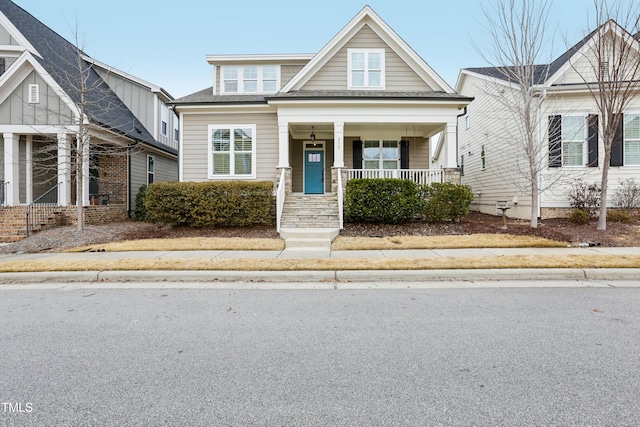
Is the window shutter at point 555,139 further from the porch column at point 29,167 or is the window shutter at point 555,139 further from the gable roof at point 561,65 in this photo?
the porch column at point 29,167

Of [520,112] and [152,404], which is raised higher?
[520,112]

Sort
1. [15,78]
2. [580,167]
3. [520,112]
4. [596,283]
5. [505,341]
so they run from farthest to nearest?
[15,78] → [580,167] → [520,112] → [596,283] → [505,341]

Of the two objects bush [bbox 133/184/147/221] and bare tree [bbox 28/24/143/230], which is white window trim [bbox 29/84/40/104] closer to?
bare tree [bbox 28/24/143/230]

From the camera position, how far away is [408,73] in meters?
13.5

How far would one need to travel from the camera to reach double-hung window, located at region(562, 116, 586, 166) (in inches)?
476

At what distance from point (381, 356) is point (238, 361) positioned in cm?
130

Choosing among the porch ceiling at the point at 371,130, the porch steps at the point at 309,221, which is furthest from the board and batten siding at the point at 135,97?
the porch steps at the point at 309,221

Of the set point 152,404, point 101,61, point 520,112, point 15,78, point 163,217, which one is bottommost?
point 152,404

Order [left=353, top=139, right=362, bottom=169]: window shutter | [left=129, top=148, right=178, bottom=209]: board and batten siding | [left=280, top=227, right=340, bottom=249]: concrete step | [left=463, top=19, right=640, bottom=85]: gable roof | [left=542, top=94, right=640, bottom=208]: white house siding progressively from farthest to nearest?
[left=129, top=148, right=178, bottom=209]: board and batten siding < [left=353, top=139, right=362, bottom=169]: window shutter < [left=542, top=94, right=640, bottom=208]: white house siding < [left=463, top=19, right=640, bottom=85]: gable roof < [left=280, top=227, right=340, bottom=249]: concrete step

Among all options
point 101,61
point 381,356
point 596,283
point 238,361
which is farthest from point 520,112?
point 101,61

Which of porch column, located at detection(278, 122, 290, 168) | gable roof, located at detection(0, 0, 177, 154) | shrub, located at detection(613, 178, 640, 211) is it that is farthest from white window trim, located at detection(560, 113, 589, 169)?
gable roof, located at detection(0, 0, 177, 154)

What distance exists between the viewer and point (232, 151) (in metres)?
13.6

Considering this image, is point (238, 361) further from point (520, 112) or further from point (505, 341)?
point (520, 112)

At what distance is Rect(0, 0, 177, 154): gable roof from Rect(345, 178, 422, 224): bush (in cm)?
1038
